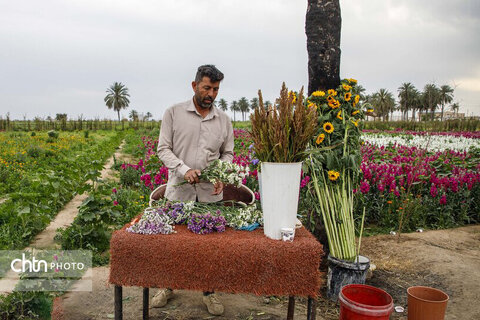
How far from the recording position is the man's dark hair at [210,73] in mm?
2657

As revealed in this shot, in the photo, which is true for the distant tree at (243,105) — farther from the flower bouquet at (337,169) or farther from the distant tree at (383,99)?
the flower bouquet at (337,169)

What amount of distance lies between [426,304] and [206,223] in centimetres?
179

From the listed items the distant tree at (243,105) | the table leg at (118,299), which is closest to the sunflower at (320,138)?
the table leg at (118,299)

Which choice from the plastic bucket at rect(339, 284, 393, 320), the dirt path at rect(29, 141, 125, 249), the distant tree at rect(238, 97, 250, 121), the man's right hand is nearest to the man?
the man's right hand

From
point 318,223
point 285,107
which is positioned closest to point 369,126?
point 318,223

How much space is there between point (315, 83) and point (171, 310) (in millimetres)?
2748

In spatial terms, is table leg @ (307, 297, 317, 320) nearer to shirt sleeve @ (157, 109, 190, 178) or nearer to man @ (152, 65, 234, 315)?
man @ (152, 65, 234, 315)

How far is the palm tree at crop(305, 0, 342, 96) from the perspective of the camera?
13.1 feet

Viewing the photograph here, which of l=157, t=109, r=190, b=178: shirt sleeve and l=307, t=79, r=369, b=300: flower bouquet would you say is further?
l=307, t=79, r=369, b=300: flower bouquet

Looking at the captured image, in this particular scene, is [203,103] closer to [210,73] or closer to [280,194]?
[210,73]

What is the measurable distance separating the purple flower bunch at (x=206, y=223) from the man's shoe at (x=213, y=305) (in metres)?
1.17

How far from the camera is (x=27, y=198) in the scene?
4.27 metres

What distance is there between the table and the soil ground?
3.84ft

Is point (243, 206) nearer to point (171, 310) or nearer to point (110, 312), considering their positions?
point (171, 310)
